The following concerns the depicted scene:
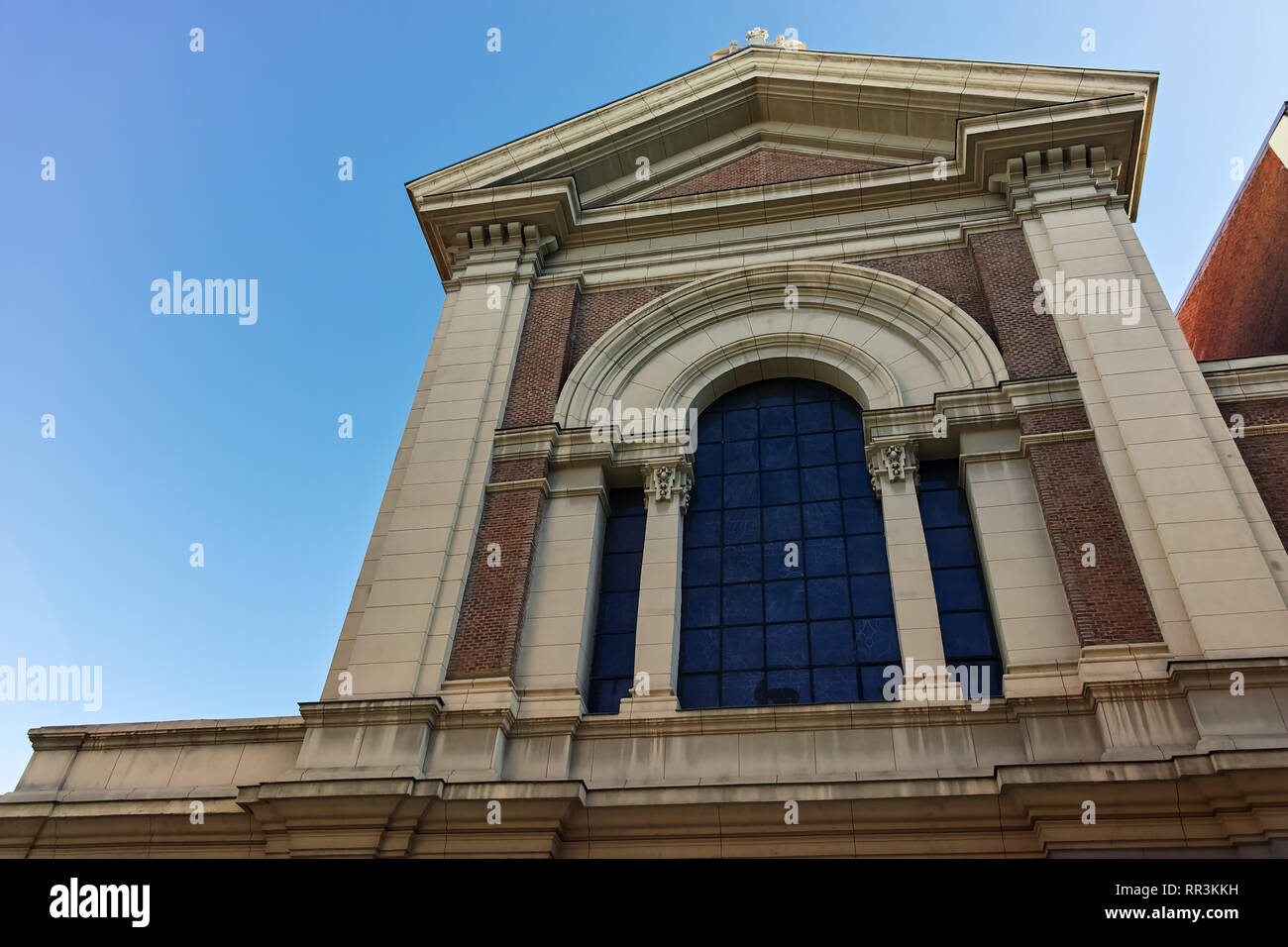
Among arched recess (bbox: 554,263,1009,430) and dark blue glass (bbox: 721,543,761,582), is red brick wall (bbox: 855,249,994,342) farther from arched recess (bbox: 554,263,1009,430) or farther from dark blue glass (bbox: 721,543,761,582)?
dark blue glass (bbox: 721,543,761,582)

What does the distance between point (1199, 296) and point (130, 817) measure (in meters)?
28.2

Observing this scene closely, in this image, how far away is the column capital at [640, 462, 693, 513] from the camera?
552 inches

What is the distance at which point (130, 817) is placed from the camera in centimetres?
1101

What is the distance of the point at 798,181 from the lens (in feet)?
57.9

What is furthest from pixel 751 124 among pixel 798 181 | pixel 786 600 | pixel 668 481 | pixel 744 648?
pixel 744 648

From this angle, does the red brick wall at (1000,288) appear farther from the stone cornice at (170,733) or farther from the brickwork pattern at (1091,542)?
the stone cornice at (170,733)

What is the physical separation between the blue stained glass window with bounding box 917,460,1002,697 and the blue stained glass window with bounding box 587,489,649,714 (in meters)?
2.94

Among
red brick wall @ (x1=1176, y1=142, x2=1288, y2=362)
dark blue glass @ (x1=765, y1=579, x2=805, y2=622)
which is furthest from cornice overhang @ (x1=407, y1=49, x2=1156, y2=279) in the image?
dark blue glass @ (x1=765, y1=579, x2=805, y2=622)

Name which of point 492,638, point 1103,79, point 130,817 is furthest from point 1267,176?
point 130,817

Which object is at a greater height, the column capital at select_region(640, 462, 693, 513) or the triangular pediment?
the triangular pediment

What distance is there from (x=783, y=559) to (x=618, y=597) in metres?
2.29

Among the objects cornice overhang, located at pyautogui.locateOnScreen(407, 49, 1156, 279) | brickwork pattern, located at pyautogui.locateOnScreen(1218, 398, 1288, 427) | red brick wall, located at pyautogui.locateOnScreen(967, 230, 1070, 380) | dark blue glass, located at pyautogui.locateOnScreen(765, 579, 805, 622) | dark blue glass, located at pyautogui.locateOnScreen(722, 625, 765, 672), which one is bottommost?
dark blue glass, located at pyautogui.locateOnScreen(722, 625, 765, 672)

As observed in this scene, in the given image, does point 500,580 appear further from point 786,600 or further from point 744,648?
point 786,600
